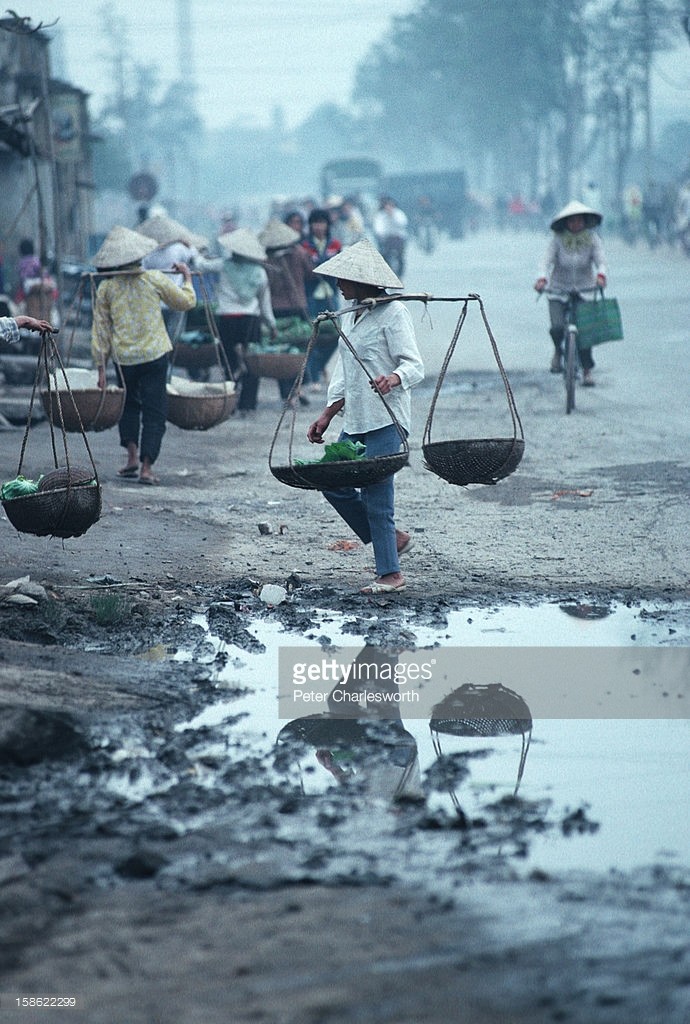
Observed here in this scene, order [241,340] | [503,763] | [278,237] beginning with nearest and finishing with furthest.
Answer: [503,763], [241,340], [278,237]

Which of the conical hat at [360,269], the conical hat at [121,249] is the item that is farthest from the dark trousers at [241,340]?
the conical hat at [360,269]

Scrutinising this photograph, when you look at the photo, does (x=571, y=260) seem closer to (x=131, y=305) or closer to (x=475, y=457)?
(x=131, y=305)

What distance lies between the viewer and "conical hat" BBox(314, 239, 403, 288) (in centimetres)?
606

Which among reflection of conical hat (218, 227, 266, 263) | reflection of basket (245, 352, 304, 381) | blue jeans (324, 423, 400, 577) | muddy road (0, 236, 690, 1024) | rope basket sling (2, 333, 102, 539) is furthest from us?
reflection of basket (245, 352, 304, 381)

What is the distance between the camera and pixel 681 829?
3.96 metres

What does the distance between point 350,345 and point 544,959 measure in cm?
334

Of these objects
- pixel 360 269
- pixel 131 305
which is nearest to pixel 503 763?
pixel 360 269

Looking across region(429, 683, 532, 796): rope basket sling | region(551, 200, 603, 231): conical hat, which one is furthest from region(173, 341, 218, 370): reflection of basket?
region(429, 683, 532, 796): rope basket sling

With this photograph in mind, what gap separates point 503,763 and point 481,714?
21.3 inches

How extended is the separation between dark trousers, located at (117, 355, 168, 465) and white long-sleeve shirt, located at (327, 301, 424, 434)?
2.90 meters

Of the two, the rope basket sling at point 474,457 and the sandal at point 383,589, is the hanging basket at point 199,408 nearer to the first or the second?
the rope basket sling at point 474,457

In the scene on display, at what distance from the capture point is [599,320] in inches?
485

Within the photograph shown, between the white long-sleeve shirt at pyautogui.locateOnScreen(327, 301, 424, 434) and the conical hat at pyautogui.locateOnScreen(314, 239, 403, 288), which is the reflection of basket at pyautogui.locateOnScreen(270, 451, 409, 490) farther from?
the conical hat at pyautogui.locateOnScreen(314, 239, 403, 288)

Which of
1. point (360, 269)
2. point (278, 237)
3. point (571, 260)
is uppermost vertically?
point (360, 269)
